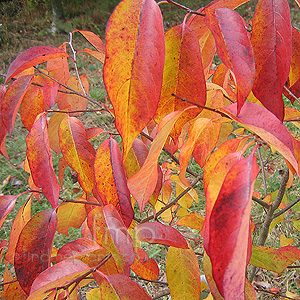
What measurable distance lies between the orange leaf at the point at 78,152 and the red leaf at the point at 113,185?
10 cm

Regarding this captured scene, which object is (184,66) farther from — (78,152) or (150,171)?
(78,152)

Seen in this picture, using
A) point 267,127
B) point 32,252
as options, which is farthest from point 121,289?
point 267,127

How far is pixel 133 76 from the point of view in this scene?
0.31 metres

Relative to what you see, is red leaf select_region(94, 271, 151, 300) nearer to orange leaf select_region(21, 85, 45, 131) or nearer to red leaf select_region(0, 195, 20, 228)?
red leaf select_region(0, 195, 20, 228)

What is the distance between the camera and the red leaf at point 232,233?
25 cm

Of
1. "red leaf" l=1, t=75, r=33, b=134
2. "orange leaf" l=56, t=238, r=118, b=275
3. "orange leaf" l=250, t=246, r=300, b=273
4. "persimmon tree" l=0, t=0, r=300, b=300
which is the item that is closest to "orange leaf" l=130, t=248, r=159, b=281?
"persimmon tree" l=0, t=0, r=300, b=300

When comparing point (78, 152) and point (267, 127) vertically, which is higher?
point (267, 127)

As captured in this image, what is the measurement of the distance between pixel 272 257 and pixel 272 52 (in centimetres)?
48

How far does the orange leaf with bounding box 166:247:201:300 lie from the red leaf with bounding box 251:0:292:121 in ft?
1.22

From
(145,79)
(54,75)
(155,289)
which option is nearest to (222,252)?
(145,79)

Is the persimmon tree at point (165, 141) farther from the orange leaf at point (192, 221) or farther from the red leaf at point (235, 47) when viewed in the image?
the orange leaf at point (192, 221)

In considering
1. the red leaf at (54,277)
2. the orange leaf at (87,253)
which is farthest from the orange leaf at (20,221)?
the red leaf at (54,277)

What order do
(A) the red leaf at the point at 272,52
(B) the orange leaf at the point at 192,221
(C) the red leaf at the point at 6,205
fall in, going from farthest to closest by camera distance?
(B) the orange leaf at the point at 192,221 → (C) the red leaf at the point at 6,205 → (A) the red leaf at the point at 272,52

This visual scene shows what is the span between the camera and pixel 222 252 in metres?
0.25
